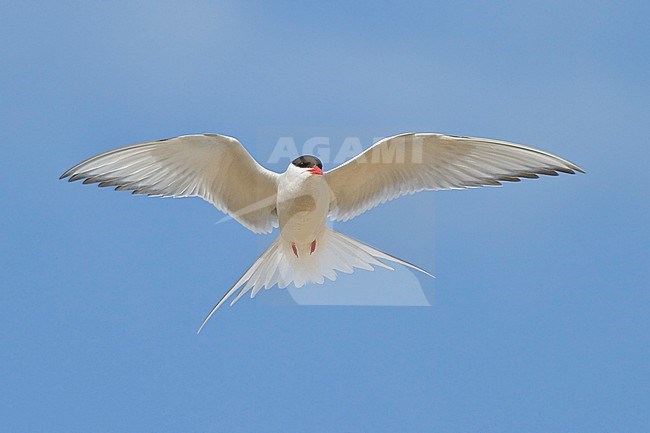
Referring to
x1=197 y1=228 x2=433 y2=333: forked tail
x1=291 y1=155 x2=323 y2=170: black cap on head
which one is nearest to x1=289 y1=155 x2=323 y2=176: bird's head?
x1=291 y1=155 x2=323 y2=170: black cap on head

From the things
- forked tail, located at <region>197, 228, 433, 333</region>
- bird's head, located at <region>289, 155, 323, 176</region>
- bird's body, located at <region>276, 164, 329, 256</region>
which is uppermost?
bird's head, located at <region>289, 155, 323, 176</region>

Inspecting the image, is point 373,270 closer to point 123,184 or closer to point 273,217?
point 273,217

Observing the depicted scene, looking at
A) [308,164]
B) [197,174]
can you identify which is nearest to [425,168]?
[308,164]

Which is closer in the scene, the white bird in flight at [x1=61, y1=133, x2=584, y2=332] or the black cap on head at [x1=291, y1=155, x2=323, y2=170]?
the white bird in flight at [x1=61, y1=133, x2=584, y2=332]

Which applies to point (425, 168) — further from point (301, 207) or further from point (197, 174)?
point (197, 174)

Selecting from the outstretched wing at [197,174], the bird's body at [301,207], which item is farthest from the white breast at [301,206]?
the outstretched wing at [197,174]

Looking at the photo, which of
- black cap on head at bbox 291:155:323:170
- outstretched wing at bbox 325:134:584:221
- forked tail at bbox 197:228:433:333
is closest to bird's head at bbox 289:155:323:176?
black cap on head at bbox 291:155:323:170

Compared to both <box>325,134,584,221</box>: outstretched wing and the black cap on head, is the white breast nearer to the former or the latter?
the black cap on head

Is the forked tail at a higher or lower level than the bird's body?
lower

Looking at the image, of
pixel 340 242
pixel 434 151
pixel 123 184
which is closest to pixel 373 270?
pixel 340 242

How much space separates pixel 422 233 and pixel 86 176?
2795 millimetres

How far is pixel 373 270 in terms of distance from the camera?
693 cm

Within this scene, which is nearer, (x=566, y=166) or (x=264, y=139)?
(x=566, y=166)

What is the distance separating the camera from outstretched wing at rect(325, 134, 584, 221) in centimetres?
641
